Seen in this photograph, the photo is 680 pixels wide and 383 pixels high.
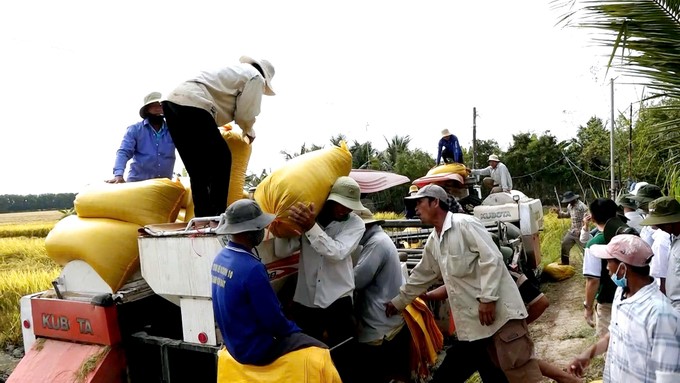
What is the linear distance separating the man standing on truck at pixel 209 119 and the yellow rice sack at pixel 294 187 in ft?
1.12

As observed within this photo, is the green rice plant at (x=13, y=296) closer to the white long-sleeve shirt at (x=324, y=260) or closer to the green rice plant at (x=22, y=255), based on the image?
the green rice plant at (x=22, y=255)

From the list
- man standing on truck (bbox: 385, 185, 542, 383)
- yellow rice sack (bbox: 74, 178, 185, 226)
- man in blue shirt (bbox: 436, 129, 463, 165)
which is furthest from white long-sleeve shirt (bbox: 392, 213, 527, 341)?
man in blue shirt (bbox: 436, 129, 463, 165)

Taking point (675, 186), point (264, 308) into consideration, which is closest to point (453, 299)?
point (264, 308)

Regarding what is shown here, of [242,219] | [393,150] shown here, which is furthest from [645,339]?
[393,150]

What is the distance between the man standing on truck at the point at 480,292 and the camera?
302 cm

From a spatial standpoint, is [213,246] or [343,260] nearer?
[213,246]

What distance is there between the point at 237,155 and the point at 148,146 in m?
1.19

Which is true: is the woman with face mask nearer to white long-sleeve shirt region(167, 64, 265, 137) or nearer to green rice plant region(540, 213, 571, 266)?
white long-sleeve shirt region(167, 64, 265, 137)

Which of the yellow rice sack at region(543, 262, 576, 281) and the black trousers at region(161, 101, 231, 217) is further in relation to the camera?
the yellow rice sack at region(543, 262, 576, 281)

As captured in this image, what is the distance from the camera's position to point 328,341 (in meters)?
3.22

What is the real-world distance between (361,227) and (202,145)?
114cm

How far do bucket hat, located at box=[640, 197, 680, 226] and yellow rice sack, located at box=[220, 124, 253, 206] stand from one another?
268cm

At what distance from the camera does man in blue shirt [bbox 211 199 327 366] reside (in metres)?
2.43

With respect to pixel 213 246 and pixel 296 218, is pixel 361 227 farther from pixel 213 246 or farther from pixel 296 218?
pixel 213 246
